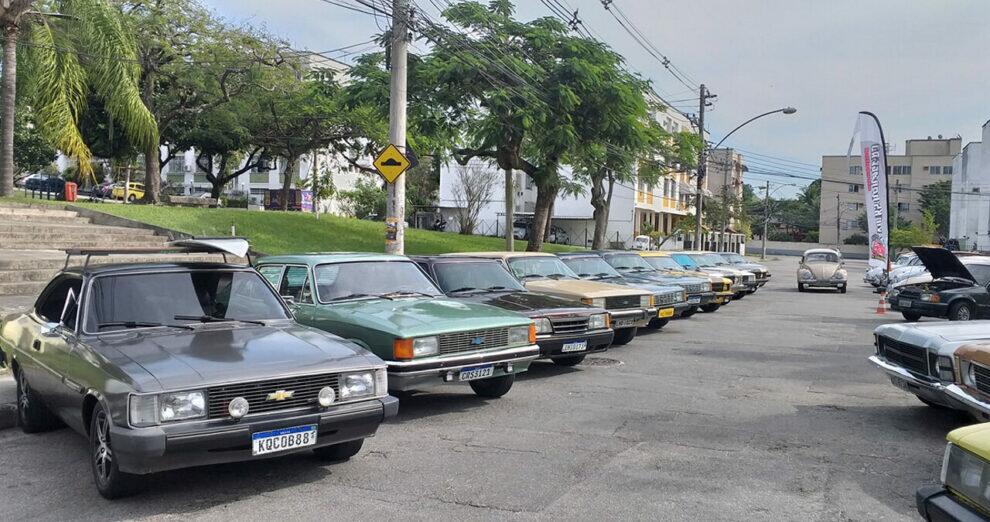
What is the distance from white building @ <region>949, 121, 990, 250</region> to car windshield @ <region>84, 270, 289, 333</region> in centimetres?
6040

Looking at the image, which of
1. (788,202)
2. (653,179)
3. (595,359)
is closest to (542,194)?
(653,179)

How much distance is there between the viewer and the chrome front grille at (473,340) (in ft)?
24.1

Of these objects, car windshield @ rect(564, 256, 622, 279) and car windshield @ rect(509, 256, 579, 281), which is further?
car windshield @ rect(564, 256, 622, 279)

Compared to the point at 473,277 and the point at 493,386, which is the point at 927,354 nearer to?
the point at 493,386

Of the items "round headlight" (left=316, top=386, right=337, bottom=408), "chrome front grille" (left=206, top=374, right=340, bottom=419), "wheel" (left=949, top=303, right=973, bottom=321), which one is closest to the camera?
"chrome front grille" (left=206, top=374, right=340, bottom=419)

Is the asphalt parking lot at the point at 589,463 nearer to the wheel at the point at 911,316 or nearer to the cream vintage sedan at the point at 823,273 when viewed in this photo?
the wheel at the point at 911,316

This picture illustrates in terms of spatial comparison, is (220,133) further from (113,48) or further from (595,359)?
(595,359)

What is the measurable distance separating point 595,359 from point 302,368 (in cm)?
670

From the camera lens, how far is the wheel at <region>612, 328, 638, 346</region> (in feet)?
41.0

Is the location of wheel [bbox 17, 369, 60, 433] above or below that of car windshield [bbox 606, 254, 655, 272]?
below

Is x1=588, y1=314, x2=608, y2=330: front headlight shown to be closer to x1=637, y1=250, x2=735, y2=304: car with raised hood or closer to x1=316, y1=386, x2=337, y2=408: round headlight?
x1=316, y1=386, x2=337, y2=408: round headlight

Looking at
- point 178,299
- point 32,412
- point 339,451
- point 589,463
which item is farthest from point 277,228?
point 589,463

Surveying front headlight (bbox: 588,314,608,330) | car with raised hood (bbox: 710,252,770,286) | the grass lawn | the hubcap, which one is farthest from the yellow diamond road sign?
car with raised hood (bbox: 710,252,770,286)

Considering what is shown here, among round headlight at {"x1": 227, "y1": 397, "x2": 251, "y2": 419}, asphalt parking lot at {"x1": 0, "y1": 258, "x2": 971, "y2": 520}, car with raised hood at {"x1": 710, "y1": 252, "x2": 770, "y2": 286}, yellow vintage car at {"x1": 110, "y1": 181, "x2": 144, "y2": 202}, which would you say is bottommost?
asphalt parking lot at {"x1": 0, "y1": 258, "x2": 971, "y2": 520}
